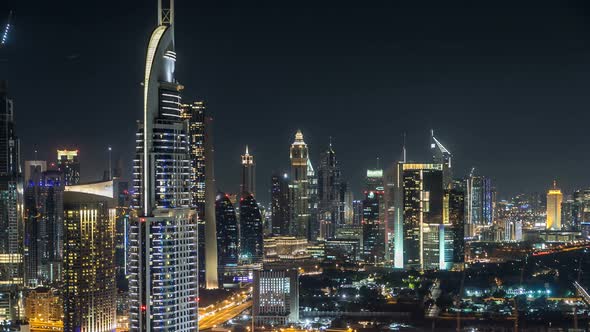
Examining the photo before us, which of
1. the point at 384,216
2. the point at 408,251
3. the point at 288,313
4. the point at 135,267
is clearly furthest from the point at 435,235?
the point at 135,267

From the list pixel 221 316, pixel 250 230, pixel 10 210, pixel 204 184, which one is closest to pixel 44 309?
pixel 10 210

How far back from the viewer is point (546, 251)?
30.1 m

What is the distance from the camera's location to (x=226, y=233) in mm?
23172

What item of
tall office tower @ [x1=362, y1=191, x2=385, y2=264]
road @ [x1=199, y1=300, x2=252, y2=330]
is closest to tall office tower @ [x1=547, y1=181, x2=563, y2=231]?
tall office tower @ [x1=362, y1=191, x2=385, y2=264]

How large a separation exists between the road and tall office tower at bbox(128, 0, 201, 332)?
553 cm

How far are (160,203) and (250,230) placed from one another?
1621 centimetres

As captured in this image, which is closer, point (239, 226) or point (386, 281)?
point (386, 281)

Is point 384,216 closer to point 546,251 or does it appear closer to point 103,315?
point 546,251

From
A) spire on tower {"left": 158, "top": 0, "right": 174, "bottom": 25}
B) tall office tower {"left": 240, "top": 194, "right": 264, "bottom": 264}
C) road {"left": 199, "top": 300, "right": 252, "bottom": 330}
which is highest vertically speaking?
spire on tower {"left": 158, "top": 0, "right": 174, "bottom": 25}

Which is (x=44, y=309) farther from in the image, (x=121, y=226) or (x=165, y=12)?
(x=165, y=12)

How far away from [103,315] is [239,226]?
10.8m

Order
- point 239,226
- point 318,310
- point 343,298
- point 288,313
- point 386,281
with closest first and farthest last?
point 288,313, point 318,310, point 343,298, point 386,281, point 239,226

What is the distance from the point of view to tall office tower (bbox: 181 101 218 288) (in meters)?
19.3

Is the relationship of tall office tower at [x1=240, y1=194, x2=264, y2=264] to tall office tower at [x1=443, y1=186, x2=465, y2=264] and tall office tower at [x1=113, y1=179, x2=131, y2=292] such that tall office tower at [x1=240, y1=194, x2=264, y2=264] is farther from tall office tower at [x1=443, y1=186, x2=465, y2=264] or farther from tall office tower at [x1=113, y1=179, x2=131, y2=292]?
tall office tower at [x1=113, y1=179, x2=131, y2=292]
